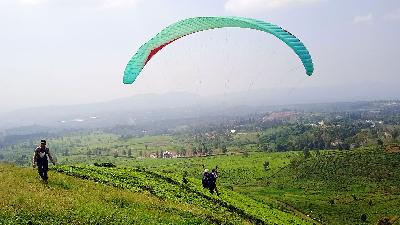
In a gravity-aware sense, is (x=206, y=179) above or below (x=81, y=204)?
below

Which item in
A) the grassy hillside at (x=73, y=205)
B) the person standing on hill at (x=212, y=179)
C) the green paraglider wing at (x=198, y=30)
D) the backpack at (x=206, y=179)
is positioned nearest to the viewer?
the grassy hillside at (x=73, y=205)

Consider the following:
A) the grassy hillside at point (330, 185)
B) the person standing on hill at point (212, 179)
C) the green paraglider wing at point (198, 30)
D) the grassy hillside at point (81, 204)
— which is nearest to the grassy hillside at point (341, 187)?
the grassy hillside at point (330, 185)

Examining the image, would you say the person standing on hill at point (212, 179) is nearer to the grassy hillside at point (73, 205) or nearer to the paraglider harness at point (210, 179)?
the paraglider harness at point (210, 179)

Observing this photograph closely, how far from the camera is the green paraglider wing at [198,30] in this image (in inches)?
1064

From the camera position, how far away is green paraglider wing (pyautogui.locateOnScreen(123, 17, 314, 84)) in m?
27.0

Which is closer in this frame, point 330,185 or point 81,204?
point 81,204

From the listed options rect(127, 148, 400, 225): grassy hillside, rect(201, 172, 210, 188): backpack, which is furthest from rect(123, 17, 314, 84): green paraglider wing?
rect(127, 148, 400, 225): grassy hillside

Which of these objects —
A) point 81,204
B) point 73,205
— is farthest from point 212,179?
point 73,205

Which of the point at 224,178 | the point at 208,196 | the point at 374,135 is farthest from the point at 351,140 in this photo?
the point at 208,196

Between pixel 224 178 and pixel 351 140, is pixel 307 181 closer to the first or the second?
pixel 224 178

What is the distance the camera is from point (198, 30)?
28.7 metres

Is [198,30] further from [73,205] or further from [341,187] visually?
[341,187]

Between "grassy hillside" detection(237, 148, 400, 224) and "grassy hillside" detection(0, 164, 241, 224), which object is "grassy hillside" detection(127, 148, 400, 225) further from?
"grassy hillside" detection(0, 164, 241, 224)

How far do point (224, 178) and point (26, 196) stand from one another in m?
94.9
